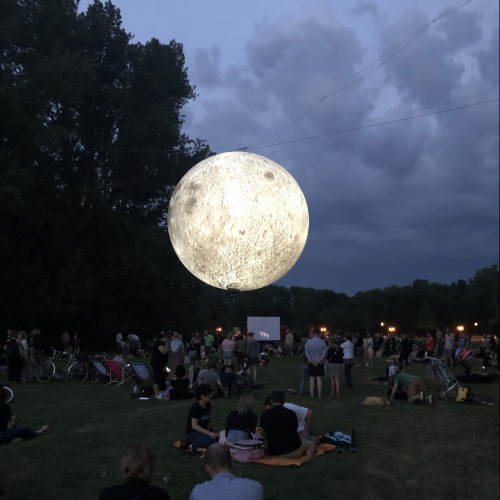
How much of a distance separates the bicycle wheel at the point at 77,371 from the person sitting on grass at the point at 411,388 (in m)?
8.47

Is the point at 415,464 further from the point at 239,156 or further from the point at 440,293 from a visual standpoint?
the point at 440,293

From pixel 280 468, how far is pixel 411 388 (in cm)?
546

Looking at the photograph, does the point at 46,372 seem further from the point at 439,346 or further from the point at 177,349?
the point at 439,346

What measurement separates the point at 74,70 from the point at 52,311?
432 inches

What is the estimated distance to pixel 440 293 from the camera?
68.2 m

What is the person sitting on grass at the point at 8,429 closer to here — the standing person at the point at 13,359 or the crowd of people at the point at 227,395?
the crowd of people at the point at 227,395

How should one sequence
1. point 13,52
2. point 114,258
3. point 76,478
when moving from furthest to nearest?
point 114,258, point 13,52, point 76,478

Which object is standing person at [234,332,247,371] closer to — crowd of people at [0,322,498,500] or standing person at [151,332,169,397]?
crowd of people at [0,322,498,500]

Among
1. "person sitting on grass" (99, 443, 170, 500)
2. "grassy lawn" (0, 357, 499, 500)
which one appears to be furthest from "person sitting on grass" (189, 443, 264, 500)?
"grassy lawn" (0, 357, 499, 500)

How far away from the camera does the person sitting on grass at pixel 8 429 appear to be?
6.91 metres

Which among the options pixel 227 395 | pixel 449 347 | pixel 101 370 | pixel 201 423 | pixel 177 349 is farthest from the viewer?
pixel 449 347

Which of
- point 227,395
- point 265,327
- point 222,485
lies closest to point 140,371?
point 227,395

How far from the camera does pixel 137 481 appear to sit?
3.26 metres

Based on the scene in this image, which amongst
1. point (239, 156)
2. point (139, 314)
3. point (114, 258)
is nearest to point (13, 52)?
point (114, 258)
